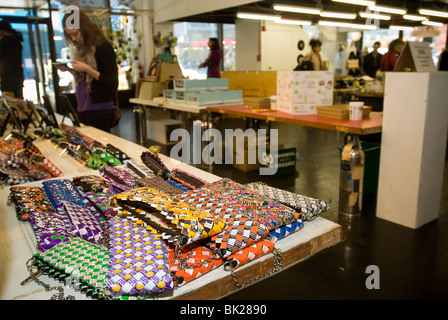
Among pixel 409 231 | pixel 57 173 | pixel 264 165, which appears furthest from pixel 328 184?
pixel 57 173

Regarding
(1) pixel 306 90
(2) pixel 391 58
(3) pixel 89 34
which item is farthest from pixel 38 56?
(2) pixel 391 58

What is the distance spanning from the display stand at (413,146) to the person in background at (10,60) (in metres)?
4.47

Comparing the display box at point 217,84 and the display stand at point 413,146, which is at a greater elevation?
the display box at point 217,84

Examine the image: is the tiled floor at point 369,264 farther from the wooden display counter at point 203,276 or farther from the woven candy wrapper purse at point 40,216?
the woven candy wrapper purse at point 40,216

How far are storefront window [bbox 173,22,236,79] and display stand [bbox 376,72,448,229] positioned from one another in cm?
1019

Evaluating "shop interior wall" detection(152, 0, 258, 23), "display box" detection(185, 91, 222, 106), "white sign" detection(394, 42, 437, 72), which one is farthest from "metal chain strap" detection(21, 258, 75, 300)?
"shop interior wall" detection(152, 0, 258, 23)

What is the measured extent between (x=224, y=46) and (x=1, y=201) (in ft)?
40.4

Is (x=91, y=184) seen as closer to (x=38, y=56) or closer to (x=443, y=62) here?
(x=443, y=62)

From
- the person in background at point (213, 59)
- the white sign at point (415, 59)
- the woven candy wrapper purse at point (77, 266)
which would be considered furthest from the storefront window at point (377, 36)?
the woven candy wrapper purse at point (77, 266)

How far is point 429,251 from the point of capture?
2.55 metres

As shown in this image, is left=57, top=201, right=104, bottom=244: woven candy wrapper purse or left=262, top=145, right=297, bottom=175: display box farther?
left=262, top=145, right=297, bottom=175: display box

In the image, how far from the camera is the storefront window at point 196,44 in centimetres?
1249

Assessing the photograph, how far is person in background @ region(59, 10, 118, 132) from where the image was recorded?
2.59 metres

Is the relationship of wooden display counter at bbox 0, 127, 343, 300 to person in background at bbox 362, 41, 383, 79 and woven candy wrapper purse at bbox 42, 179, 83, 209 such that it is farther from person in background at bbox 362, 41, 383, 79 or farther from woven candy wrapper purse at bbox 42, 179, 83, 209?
person in background at bbox 362, 41, 383, 79
